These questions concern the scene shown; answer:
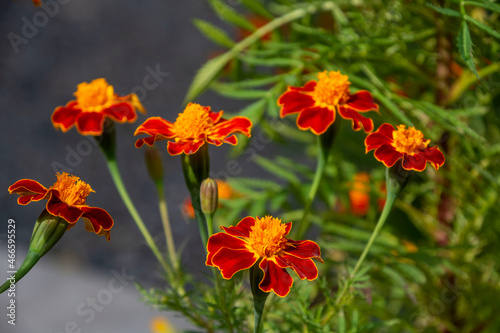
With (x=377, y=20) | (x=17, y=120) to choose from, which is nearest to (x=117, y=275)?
(x=17, y=120)

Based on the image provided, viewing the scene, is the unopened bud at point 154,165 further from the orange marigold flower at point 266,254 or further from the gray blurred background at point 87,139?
the gray blurred background at point 87,139

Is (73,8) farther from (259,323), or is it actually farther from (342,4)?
(259,323)

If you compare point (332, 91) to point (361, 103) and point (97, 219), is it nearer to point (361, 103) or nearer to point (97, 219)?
point (361, 103)

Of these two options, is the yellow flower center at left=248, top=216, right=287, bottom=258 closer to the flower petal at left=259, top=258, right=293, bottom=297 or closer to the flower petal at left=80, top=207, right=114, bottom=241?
the flower petal at left=259, top=258, right=293, bottom=297

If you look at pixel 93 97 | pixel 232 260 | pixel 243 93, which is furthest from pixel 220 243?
pixel 243 93

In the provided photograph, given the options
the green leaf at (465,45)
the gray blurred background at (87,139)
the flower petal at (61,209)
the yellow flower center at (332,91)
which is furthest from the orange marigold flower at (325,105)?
the gray blurred background at (87,139)

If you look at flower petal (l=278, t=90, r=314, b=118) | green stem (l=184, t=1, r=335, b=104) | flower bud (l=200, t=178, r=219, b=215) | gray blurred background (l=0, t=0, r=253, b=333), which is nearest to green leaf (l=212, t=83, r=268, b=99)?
green stem (l=184, t=1, r=335, b=104)
